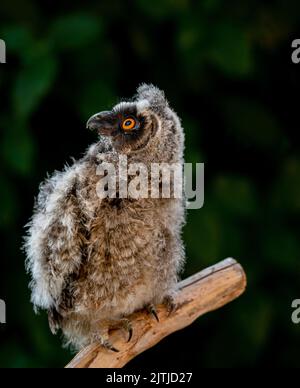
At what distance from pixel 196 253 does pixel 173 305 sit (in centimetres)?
88

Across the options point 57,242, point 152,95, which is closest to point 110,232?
point 57,242

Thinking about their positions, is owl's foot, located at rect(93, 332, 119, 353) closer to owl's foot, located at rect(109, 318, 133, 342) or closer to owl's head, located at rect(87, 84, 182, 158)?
owl's foot, located at rect(109, 318, 133, 342)

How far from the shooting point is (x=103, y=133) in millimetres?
2141

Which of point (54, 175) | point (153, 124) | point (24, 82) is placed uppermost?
point (24, 82)

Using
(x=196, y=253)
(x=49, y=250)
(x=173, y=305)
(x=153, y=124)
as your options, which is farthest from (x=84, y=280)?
(x=196, y=253)

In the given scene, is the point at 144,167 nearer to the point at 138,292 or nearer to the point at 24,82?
the point at 138,292

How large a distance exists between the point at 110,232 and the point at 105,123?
32cm

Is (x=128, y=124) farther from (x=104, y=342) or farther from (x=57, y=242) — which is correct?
(x=104, y=342)

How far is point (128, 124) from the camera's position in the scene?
2.14 meters

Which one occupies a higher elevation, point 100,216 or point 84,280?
point 100,216

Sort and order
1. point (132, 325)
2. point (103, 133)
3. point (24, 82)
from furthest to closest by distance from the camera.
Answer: point (24, 82) < point (132, 325) < point (103, 133)

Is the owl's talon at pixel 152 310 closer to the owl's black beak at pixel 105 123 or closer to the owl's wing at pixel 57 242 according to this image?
the owl's wing at pixel 57 242

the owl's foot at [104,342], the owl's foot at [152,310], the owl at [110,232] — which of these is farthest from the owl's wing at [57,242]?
the owl's foot at [152,310]

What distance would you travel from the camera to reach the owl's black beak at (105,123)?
6.98ft
